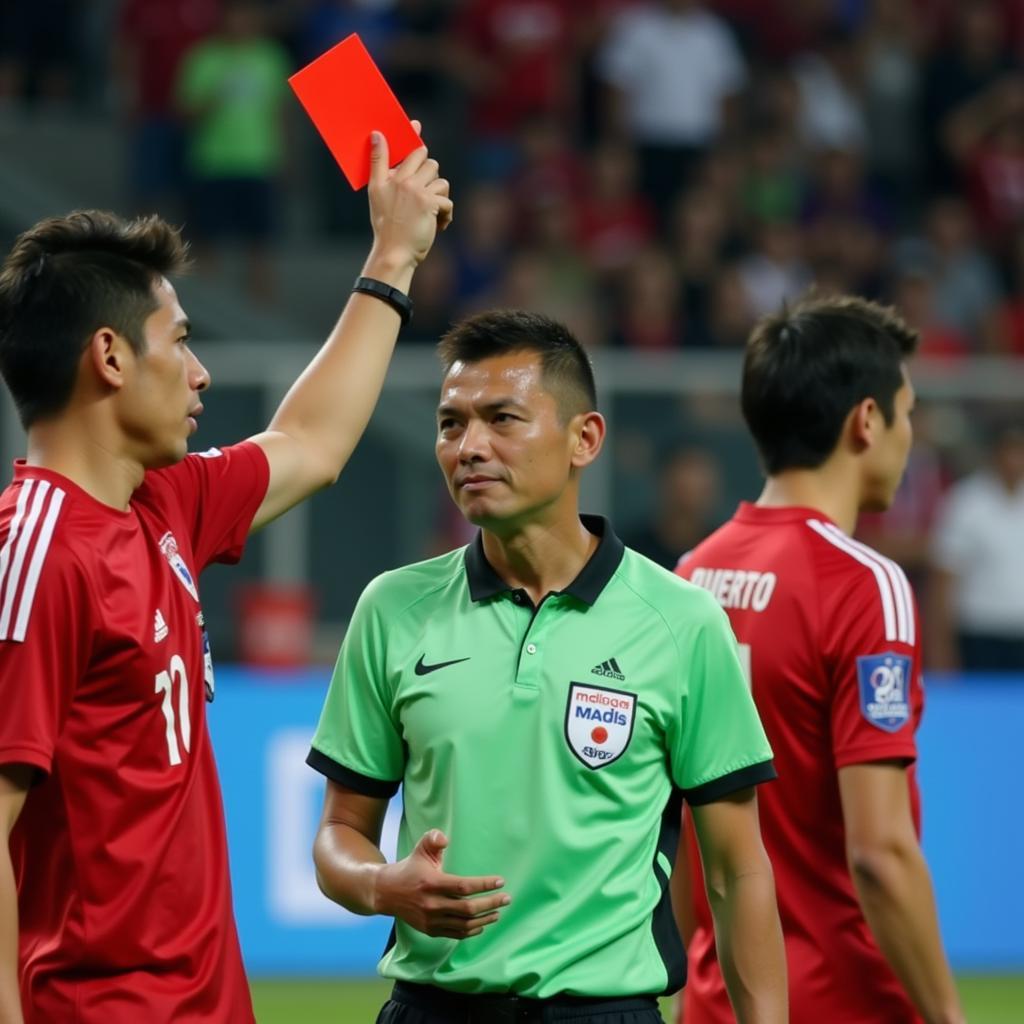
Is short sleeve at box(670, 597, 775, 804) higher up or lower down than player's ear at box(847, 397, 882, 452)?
lower down

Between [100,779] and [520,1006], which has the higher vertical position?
[100,779]

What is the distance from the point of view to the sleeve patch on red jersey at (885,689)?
4.13 metres

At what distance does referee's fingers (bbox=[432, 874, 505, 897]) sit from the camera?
3193 millimetres

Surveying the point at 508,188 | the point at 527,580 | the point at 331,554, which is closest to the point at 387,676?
the point at 527,580

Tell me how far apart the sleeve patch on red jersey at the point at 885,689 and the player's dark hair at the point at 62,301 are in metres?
1.63

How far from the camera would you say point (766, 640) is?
14.1ft

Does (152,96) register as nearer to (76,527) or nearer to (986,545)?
(986,545)

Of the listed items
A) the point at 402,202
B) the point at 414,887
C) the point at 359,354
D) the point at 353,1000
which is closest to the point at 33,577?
the point at 414,887

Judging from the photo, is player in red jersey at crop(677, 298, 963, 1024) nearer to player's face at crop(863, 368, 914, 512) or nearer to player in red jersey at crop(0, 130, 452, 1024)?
player's face at crop(863, 368, 914, 512)

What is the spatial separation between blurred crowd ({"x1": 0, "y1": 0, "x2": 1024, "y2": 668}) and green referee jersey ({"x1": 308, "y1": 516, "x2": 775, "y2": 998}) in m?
8.48

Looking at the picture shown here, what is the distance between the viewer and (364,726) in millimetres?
3689

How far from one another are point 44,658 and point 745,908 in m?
1.30

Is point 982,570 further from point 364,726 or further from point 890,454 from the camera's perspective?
point 364,726

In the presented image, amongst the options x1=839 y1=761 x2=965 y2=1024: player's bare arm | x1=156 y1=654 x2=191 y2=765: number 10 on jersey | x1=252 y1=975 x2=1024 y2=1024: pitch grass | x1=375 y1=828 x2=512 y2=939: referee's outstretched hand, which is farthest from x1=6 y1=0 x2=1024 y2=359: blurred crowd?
x1=375 y1=828 x2=512 y2=939: referee's outstretched hand
